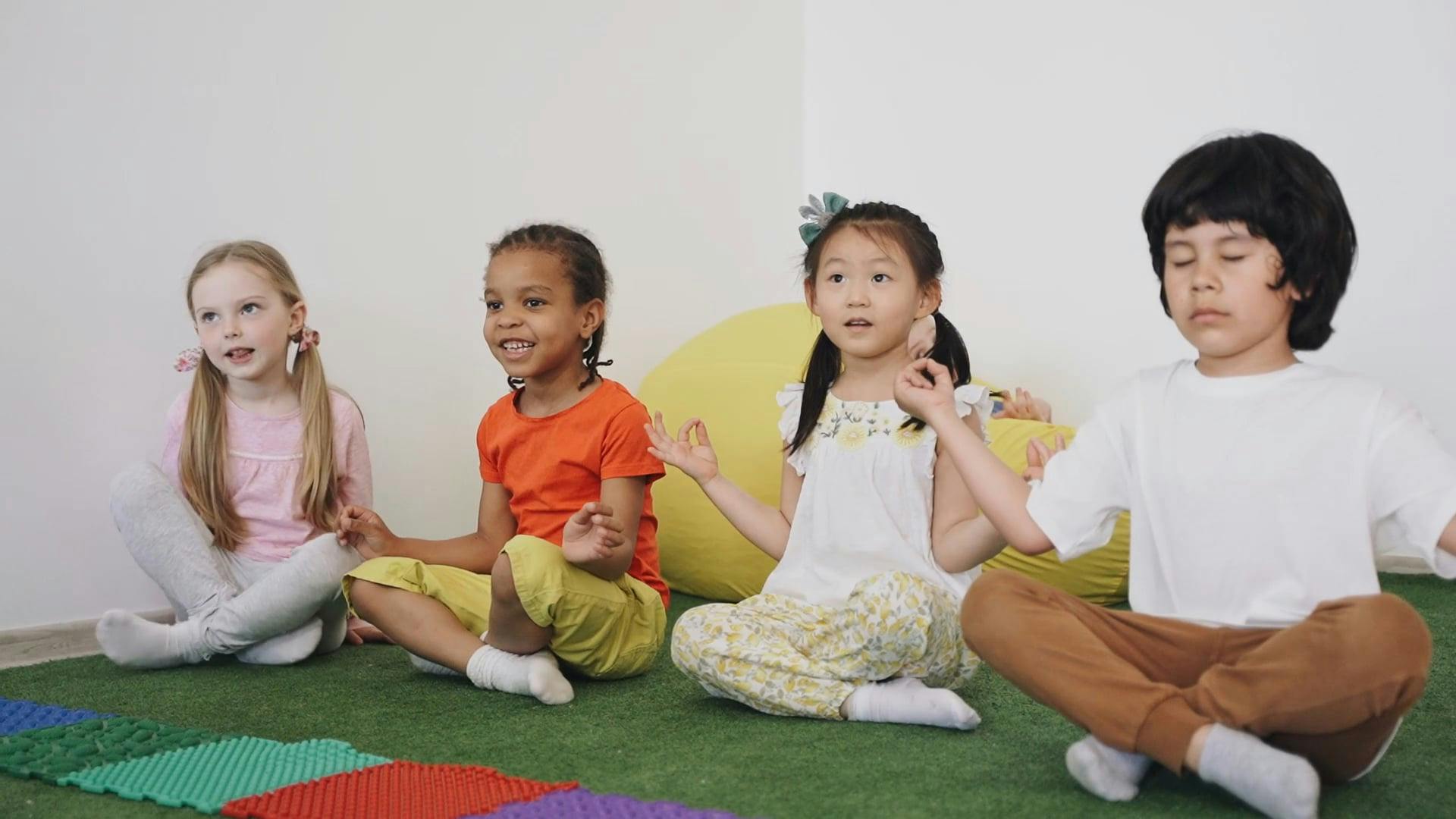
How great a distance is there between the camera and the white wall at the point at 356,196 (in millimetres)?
2176

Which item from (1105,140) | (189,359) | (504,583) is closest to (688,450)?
(504,583)

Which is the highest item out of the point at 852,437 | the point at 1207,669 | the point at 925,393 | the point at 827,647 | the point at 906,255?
the point at 906,255

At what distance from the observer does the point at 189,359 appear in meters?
2.22

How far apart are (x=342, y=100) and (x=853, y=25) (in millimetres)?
1420

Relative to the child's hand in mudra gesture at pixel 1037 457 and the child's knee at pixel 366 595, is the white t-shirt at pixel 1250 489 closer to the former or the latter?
the child's hand in mudra gesture at pixel 1037 457

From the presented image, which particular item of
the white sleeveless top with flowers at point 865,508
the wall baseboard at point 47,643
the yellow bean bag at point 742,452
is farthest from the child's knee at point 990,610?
the wall baseboard at point 47,643

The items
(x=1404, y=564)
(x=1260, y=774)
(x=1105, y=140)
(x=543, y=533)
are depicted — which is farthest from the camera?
(x=1105, y=140)

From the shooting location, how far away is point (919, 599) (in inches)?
61.6

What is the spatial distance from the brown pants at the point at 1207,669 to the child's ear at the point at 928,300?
51cm

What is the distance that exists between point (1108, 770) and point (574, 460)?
0.96 metres

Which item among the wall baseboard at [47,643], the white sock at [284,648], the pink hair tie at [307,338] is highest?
the pink hair tie at [307,338]

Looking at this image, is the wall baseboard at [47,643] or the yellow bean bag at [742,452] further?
the yellow bean bag at [742,452]

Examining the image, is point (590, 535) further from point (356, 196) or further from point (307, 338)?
point (356, 196)

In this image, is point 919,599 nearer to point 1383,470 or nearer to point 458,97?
point 1383,470
